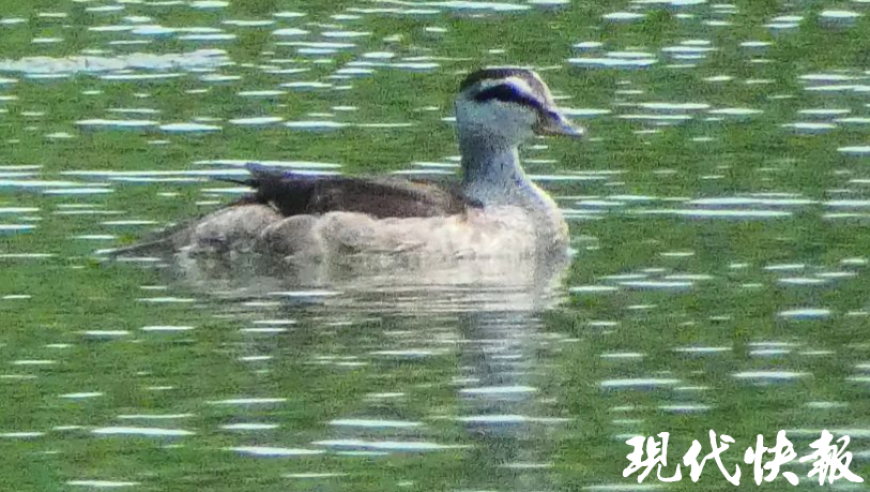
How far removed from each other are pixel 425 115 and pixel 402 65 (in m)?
2.18

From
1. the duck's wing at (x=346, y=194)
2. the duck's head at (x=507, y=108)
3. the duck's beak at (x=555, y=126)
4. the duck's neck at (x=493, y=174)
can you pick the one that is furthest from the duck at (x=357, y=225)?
the duck's head at (x=507, y=108)

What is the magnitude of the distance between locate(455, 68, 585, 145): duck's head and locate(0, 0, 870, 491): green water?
0.60 metres

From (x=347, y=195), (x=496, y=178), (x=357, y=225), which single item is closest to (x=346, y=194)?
(x=347, y=195)

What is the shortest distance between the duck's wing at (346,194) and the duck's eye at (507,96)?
1.21 metres

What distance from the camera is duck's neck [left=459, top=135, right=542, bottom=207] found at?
22.4 m

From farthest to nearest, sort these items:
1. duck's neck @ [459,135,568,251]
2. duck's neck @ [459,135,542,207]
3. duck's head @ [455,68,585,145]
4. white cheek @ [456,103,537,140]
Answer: white cheek @ [456,103,537,140]
duck's head @ [455,68,585,145]
duck's neck @ [459,135,542,207]
duck's neck @ [459,135,568,251]

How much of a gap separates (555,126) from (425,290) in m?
2.76

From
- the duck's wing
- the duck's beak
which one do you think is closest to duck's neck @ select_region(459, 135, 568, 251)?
the duck's beak

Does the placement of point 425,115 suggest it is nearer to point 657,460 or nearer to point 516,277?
point 516,277

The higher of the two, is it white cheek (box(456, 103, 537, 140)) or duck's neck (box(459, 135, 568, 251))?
white cheek (box(456, 103, 537, 140))

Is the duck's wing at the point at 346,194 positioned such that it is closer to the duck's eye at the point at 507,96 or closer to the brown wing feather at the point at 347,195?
the brown wing feather at the point at 347,195

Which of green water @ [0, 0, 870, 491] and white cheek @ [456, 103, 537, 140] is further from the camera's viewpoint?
white cheek @ [456, 103, 537, 140]

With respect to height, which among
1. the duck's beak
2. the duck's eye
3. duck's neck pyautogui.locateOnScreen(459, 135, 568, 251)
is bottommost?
duck's neck pyautogui.locateOnScreen(459, 135, 568, 251)

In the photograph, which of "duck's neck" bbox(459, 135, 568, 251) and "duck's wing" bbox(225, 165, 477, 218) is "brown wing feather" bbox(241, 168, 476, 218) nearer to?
"duck's wing" bbox(225, 165, 477, 218)
